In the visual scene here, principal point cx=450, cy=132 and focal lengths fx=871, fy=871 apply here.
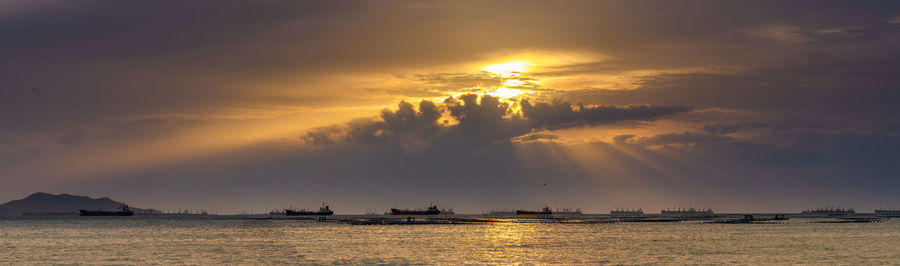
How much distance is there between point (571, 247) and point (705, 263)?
84.9 feet

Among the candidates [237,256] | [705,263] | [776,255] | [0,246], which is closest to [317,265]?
[237,256]

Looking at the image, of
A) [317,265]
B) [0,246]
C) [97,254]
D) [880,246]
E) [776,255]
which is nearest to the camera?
[317,265]

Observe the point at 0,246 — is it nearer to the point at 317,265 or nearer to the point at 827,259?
the point at 317,265

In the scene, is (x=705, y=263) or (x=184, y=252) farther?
(x=184, y=252)

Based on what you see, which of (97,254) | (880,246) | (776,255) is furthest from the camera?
(880,246)

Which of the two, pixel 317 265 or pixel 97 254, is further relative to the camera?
pixel 97 254

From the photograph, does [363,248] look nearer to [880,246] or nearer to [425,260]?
[425,260]

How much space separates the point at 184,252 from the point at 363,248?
20186 mm

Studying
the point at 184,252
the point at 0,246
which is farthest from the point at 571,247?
the point at 0,246

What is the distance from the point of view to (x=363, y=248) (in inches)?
3996

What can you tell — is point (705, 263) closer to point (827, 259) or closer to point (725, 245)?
point (827, 259)

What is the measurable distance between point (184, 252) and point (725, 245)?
→ 6355cm

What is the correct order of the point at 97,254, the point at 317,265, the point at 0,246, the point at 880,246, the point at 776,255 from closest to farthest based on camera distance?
1. the point at 317,265
2. the point at 776,255
3. the point at 97,254
4. the point at 880,246
5. the point at 0,246

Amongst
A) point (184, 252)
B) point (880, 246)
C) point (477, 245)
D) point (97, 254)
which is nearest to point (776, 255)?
point (880, 246)
